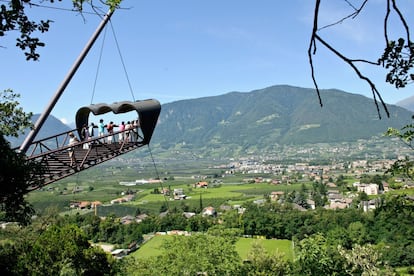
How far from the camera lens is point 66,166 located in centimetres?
573

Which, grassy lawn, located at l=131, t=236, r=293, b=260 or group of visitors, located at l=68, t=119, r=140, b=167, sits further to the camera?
grassy lawn, located at l=131, t=236, r=293, b=260

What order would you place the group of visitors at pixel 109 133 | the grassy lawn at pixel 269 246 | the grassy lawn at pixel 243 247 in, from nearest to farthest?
the group of visitors at pixel 109 133 → the grassy lawn at pixel 269 246 → the grassy lawn at pixel 243 247

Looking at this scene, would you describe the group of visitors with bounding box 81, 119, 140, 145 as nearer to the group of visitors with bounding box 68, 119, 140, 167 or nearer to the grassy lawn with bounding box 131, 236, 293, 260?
the group of visitors with bounding box 68, 119, 140, 167

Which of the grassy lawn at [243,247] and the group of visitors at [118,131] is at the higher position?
the group of visitors at [118,131]

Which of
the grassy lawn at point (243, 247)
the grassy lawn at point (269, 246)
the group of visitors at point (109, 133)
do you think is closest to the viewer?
the group of visitors at point (109, 133)

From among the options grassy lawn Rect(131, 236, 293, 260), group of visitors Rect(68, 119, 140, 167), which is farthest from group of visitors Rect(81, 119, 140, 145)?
grassy lawn Rect(131, 236, 293, 260)

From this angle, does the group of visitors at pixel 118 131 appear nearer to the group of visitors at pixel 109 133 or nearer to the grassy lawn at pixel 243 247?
the group of visitors at pixel 109 133

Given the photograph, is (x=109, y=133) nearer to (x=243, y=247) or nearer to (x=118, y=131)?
(x=118, y=131)

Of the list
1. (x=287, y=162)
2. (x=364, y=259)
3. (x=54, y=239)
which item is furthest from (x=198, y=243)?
(x=287, y=162)

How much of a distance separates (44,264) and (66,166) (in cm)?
822

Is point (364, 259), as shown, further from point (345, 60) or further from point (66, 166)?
point (345, 60)

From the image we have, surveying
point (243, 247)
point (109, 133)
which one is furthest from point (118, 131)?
point (243, 247)

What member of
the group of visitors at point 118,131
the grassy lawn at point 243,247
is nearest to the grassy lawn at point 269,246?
the grassy lawn at point 243,247

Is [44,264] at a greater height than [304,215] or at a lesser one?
greater
